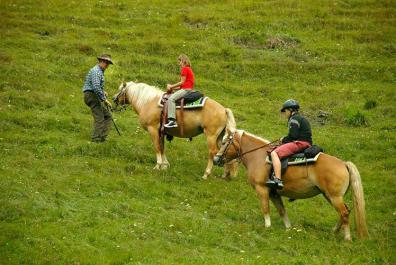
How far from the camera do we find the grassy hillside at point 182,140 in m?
15.5

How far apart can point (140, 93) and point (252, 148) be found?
634 centimetres

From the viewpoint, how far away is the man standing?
A: 22312 mm

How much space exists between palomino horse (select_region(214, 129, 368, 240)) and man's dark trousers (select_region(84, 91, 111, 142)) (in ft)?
21.3

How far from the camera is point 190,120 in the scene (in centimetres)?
2112

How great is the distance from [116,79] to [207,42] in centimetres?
795

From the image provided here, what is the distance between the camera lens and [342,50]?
3675 centimetres

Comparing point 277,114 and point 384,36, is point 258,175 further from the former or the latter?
point 384,36

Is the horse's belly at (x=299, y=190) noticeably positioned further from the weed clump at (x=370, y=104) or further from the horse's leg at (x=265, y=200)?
the weed clump at (x=370, y=104)

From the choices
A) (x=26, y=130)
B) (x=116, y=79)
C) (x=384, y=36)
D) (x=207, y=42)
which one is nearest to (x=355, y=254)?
(x=26, y=130)

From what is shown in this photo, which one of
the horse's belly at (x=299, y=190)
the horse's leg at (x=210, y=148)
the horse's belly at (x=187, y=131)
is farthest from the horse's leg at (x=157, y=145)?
the horse's belly at (x=299, y=190)

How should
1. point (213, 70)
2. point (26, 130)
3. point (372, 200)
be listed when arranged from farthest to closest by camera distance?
point (213, 70) < point (26, 130) < point (372, 200)

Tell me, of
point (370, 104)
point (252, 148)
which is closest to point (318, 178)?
point (252, 148)

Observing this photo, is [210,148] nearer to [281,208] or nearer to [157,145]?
[157,145]

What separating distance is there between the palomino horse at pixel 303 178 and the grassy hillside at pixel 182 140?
659mm
